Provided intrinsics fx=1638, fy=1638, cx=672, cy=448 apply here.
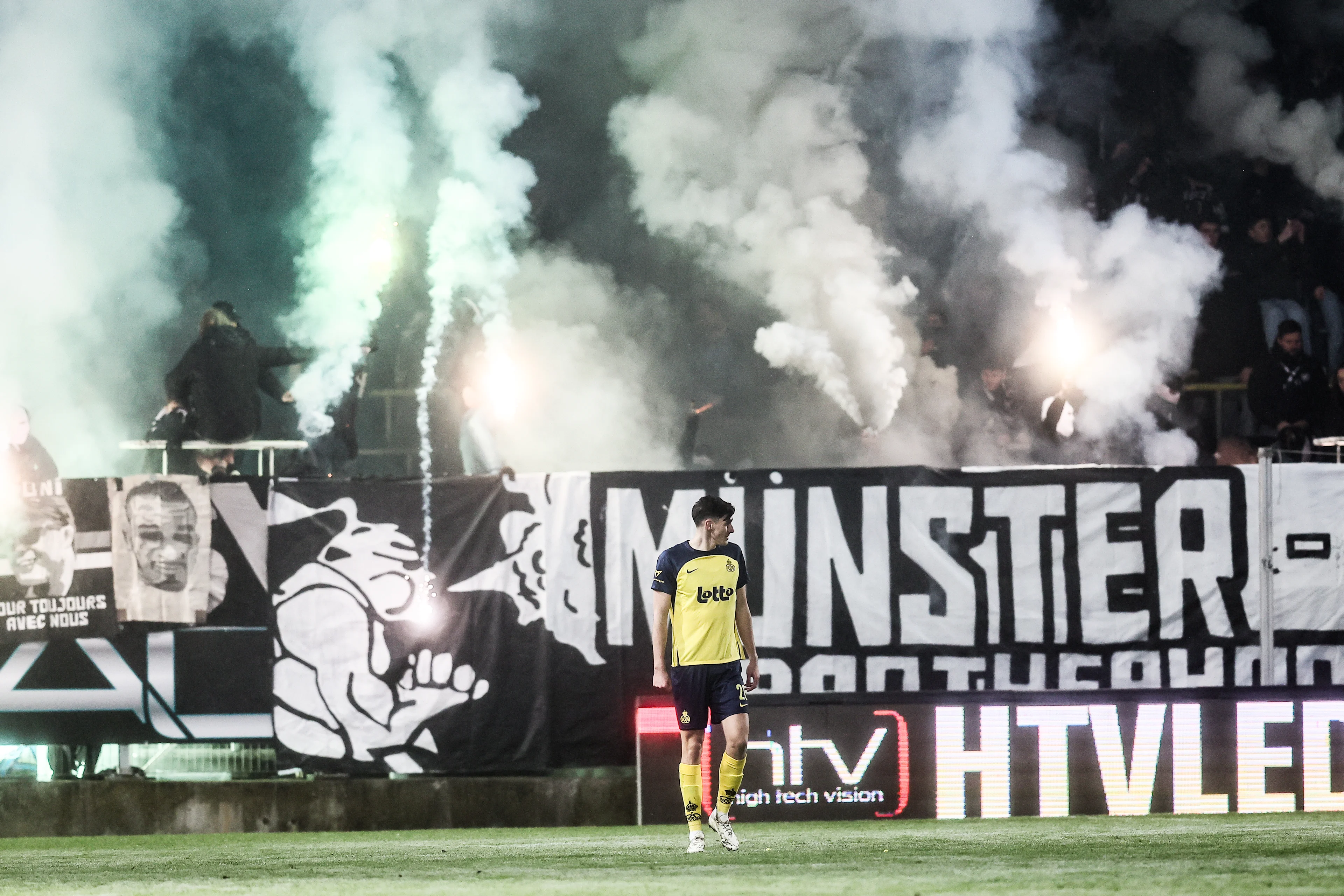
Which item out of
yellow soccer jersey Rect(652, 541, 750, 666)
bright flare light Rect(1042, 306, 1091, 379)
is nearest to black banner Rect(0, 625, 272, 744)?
yellow soccer jersey Rect(652, 541, 750, 666)

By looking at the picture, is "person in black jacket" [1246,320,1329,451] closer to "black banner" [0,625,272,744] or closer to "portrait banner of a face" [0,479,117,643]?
"black banner" [0,625,272,744]

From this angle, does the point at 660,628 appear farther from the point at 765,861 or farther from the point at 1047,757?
the point at 1047,757

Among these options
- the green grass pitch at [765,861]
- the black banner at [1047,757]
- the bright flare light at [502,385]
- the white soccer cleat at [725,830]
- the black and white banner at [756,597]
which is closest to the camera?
the green grass pitch at [765,861]

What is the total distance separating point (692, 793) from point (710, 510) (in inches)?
53.4

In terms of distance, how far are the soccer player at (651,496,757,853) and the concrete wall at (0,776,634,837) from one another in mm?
3173

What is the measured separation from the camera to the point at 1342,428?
13.4 m

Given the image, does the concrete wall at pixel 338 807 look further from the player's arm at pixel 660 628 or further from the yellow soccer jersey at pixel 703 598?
the yellow soccer jersey at pixel 703 598

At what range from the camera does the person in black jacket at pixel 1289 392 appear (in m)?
13.5

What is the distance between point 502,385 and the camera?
15.9 m

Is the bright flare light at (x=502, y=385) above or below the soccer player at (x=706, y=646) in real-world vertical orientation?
above

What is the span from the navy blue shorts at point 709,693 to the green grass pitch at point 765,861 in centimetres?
64

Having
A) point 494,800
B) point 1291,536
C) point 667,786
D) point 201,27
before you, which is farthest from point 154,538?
point 1291,536

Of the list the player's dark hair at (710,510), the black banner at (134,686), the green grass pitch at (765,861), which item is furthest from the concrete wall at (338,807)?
the player's dark hair at (710,510)

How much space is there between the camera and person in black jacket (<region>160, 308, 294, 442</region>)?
13477 millimetres
